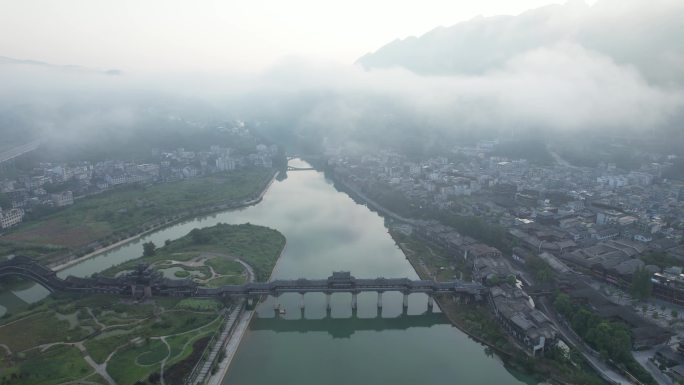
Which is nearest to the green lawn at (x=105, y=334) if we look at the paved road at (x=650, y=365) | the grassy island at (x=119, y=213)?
the grassy island at (x=119, y=213)

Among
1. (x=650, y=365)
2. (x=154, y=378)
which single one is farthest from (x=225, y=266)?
(x=650, y=365)

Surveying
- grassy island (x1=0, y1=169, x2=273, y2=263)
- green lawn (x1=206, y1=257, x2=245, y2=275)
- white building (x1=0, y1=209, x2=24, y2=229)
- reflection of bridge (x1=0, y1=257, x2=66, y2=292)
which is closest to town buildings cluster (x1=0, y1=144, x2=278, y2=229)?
white building (x1=0, y1=209, x2=24, y2=229)

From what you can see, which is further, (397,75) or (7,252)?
(397,75)

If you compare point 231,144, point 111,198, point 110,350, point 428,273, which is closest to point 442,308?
point 428,273

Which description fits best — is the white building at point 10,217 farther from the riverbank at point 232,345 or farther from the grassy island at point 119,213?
the riverbank at point 232,345

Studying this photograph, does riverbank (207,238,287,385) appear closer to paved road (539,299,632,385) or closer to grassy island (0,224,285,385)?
grassy island (0,224,285,385)

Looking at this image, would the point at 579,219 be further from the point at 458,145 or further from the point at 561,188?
the point at 458,145

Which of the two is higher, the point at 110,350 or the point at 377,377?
the point at 110,350
